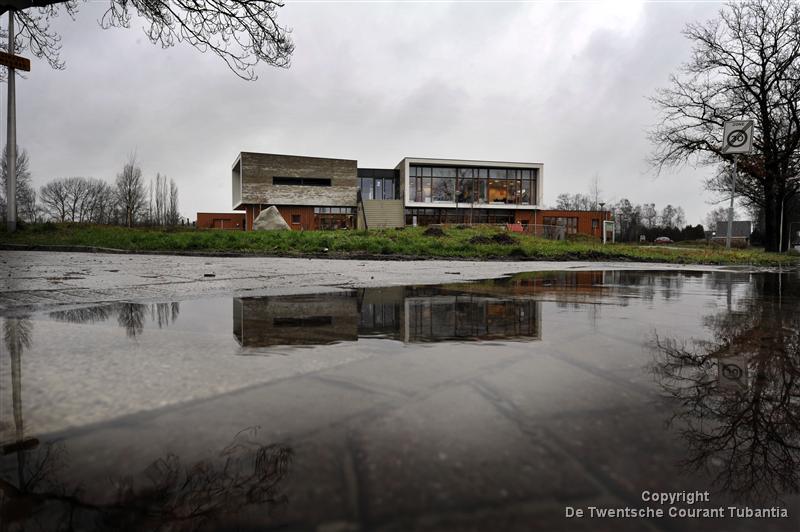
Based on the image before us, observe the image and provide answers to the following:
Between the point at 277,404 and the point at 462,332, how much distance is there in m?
1.33

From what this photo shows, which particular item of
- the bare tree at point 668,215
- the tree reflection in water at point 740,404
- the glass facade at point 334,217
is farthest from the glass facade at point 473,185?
the bare tree at point 668,215

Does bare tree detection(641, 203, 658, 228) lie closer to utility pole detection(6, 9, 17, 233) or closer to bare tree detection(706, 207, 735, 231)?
bare tree detection(706, 207, 735, 231)

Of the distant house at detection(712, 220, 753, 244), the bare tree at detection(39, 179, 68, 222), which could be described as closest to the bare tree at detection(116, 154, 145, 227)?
the bare tree at detection(39, 179, 68, 222)

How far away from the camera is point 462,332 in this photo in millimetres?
2434

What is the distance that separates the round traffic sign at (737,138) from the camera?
16086mm

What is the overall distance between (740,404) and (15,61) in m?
17.8

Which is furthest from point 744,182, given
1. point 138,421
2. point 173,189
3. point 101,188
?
point 101,188

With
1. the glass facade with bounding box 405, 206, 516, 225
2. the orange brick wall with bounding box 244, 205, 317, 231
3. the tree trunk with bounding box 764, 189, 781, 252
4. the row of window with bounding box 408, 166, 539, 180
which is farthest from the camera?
the row of window with bounding box 408, 166, 539, 180

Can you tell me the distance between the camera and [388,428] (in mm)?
1134

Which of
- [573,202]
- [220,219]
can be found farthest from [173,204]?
[573,202]

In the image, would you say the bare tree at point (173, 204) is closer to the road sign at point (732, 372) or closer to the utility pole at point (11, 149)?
the utility pole at point (11, 149)

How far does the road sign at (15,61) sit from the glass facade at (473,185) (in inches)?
1554

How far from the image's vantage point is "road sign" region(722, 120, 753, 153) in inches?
619

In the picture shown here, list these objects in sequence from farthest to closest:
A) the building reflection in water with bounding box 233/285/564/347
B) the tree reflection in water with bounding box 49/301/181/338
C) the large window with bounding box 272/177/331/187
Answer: the large window with bounding box 272/177/331/187
the tree reflection in water with bounding box 49/301/181/338
the building reflection in water with bounding box 233/285/564/347
